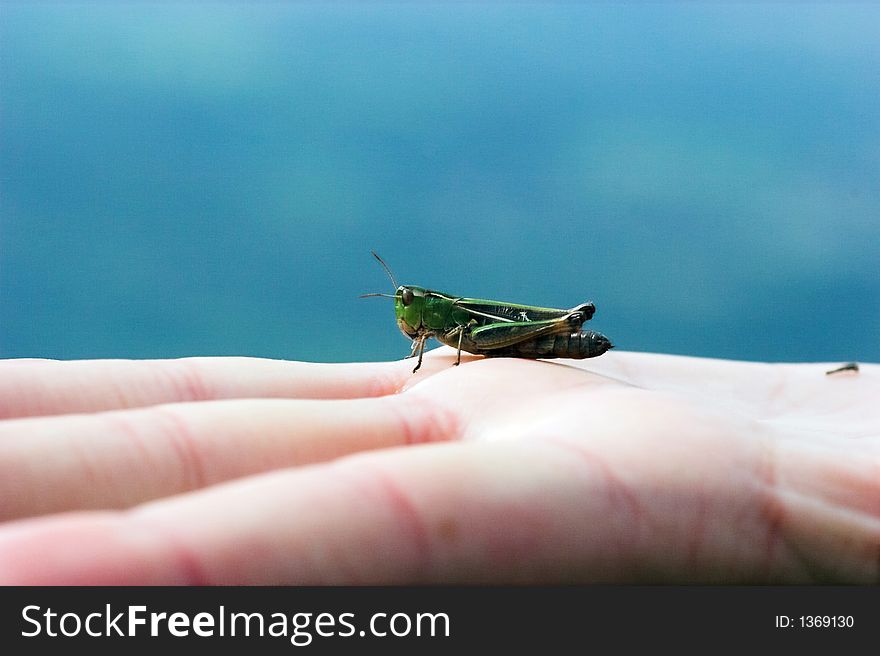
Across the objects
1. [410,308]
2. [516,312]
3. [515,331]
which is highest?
[410,308]

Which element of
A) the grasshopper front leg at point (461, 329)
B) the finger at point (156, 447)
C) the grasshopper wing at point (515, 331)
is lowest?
the finger at point (156, 447)

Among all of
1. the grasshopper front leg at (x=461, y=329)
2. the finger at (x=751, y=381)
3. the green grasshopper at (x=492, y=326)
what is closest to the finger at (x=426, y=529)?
the finger at (x=751, y=381)

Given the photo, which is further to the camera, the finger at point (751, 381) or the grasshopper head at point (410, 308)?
the grasshopper head at point (410, 308)

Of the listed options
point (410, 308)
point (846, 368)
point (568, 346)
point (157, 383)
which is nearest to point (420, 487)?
point (157, 383)

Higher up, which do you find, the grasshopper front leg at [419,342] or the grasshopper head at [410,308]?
the grasshopper head at [410,308]

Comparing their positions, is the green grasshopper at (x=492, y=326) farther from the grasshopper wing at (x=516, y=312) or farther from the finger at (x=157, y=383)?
the finger at (x=157, y=383)

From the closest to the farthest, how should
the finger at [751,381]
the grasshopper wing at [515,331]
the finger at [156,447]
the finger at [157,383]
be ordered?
the finger at [156,447] < the finger at [157,383] < the finger at [751,381] < the grasshopper wing at [515,331]

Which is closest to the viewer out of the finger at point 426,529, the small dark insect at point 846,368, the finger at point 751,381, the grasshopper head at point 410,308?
the finger at point 426,529

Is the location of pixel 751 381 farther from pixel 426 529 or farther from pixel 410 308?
pixel 426 529

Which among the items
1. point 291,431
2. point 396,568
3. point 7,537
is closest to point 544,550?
point 396,568
